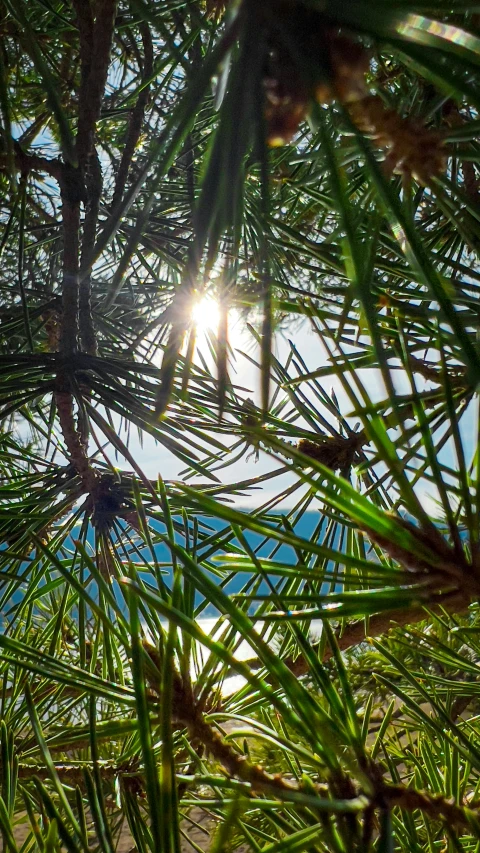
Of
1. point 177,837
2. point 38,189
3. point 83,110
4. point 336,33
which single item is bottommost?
point 177,837

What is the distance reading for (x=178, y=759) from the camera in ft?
0.95

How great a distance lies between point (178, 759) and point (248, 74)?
0.29 m

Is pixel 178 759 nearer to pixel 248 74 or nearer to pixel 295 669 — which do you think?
pixel 295 669

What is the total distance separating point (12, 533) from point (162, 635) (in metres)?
0.11

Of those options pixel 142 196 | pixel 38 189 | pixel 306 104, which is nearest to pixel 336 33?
pixel 306 104

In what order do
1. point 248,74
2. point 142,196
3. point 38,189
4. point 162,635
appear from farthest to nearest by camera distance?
1. point 38,189
2. point 142,196
3. point 162,635
4. point 248,74

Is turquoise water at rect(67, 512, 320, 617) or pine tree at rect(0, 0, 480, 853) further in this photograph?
turquoise water at rect(67, 512, 320, 617)

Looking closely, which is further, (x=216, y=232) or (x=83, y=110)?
(x=83, y=110)

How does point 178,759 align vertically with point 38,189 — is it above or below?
below

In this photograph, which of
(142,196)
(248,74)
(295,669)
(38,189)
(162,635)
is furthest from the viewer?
(38,189)

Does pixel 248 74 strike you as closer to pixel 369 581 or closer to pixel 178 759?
pixel 369 581

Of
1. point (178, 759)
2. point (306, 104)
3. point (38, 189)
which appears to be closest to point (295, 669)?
point (178, 759)

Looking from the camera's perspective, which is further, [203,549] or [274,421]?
[203,549]

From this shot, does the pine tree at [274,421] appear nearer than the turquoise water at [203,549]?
Yes
